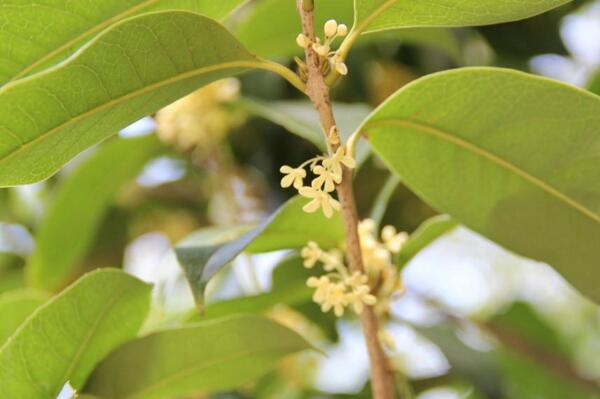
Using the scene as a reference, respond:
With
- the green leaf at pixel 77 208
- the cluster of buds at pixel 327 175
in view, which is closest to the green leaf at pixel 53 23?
the cluster of buds at pixel 327 175

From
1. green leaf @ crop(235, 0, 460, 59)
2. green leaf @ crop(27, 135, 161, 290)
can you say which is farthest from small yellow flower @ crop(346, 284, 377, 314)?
green leaf @ crop(27, 135, 161, 290)

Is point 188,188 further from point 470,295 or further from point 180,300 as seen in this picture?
point 470,295

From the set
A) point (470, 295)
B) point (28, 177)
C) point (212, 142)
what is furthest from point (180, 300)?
point (470, 295)

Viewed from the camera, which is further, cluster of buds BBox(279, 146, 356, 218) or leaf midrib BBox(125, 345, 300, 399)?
leaf midrib BBox(125, 345, 300, 399)

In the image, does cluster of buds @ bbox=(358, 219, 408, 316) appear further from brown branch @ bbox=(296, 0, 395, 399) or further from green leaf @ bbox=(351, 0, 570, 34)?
green leaf @ bbox=(351, 0, 570, 34)

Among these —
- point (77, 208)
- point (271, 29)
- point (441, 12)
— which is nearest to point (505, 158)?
point (441, 12)

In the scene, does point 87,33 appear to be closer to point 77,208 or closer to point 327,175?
point 327,175
